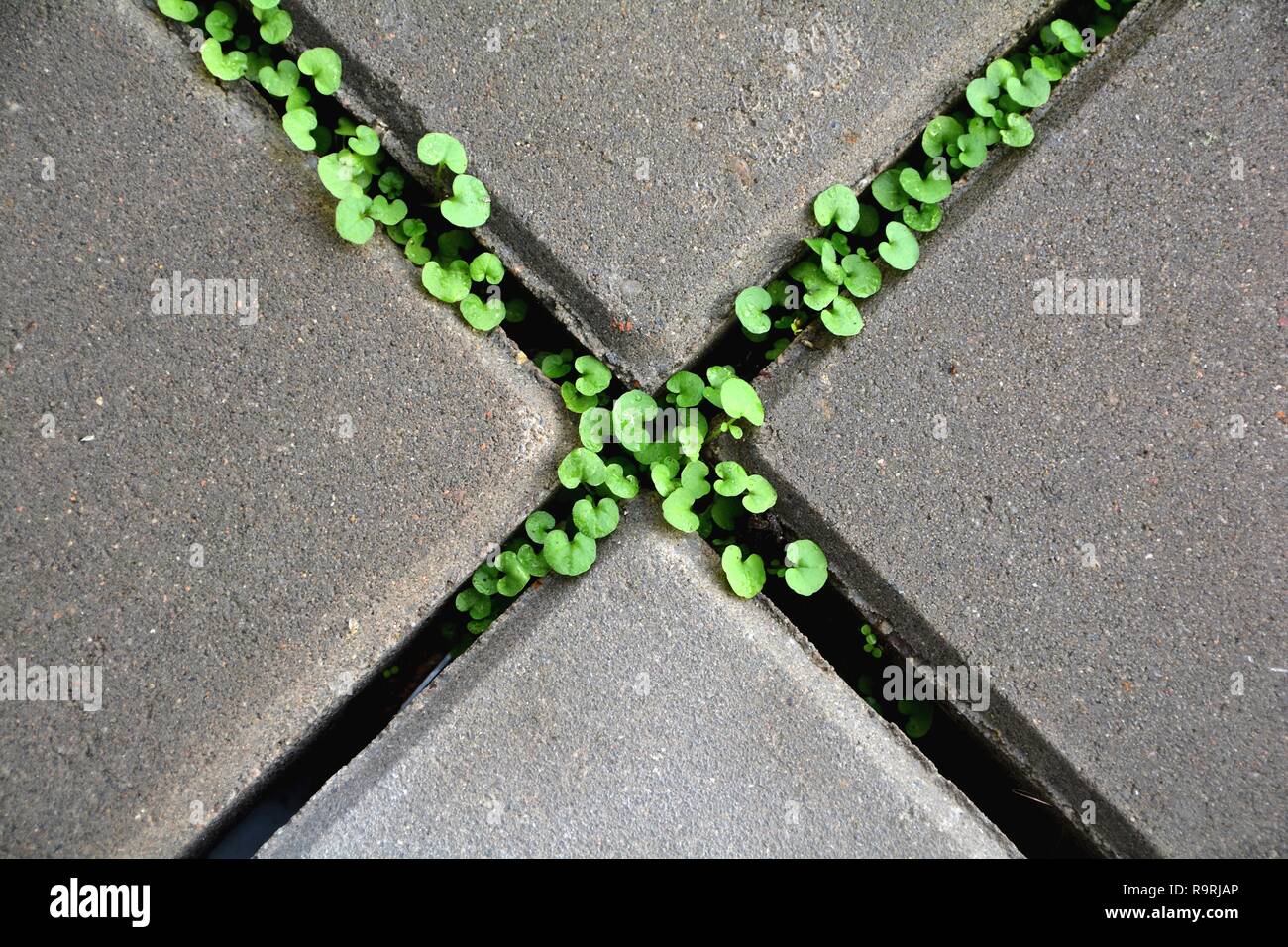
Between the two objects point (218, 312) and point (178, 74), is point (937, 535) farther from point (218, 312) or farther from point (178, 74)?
point (178, 74)

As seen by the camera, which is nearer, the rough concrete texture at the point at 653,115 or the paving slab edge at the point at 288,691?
the paving slab edge at the point at 288,691

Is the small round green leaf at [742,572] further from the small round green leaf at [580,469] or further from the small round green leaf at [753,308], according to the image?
the small round green leaf at [753,308]

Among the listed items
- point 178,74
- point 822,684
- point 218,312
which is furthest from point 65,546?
point 822,684

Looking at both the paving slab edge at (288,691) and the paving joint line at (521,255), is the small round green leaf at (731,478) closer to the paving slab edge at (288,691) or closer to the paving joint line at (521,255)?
the paving joint line at (521,255)

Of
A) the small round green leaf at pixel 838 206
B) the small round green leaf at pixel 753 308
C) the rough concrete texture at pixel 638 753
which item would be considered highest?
the small round green leaf at pixel 838 206

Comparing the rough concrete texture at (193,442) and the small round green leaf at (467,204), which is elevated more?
the small round green leaf at (467,204)

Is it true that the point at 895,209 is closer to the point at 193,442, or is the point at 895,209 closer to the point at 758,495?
the point at 758,495

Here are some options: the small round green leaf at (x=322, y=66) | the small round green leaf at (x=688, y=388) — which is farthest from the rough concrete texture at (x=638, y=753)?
the small round green leaf at (x=322, y=66)

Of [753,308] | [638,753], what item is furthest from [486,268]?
[638,753]

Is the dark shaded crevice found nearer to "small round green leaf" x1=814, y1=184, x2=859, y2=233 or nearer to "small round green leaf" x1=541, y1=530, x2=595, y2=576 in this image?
"small round green leaf" x1=541, y1=530, x2=595, y2=576
